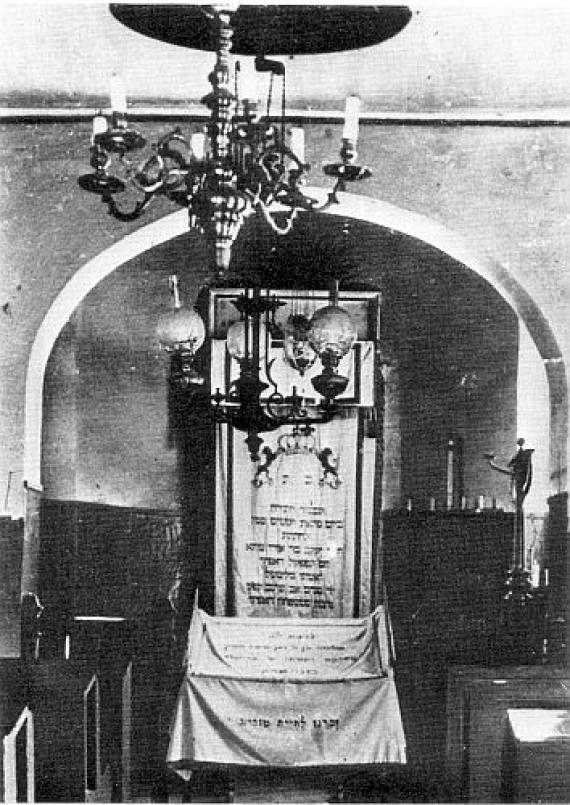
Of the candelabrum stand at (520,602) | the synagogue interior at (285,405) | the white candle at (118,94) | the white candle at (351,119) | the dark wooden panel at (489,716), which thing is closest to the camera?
the white candle at (118,94)

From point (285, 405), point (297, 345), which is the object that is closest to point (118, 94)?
point (297, 345)

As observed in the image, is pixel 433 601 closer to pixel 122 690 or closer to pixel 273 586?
pixel 273 586

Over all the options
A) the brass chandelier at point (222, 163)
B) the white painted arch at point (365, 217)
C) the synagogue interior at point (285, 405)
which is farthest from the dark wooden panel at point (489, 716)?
the brass chandelier at point (222, 163)

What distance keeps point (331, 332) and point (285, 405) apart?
2.33m

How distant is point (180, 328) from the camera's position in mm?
3730

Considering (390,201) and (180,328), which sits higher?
(390,201)

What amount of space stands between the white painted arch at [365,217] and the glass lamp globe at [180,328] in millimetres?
1397

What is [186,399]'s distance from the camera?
654 cm

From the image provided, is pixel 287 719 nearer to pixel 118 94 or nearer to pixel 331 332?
pixel 331 332

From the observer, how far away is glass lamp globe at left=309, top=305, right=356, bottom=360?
133 inches

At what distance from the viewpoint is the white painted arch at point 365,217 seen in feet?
16.4

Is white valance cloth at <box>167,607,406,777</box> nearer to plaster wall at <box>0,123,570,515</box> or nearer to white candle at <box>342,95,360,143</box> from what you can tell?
plaster wall at <box>0,123,570,515</box>

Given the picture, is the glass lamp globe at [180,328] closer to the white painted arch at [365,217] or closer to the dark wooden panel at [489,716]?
the white painted arch at [365,217]

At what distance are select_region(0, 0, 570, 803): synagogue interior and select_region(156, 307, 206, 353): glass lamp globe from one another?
12mm
